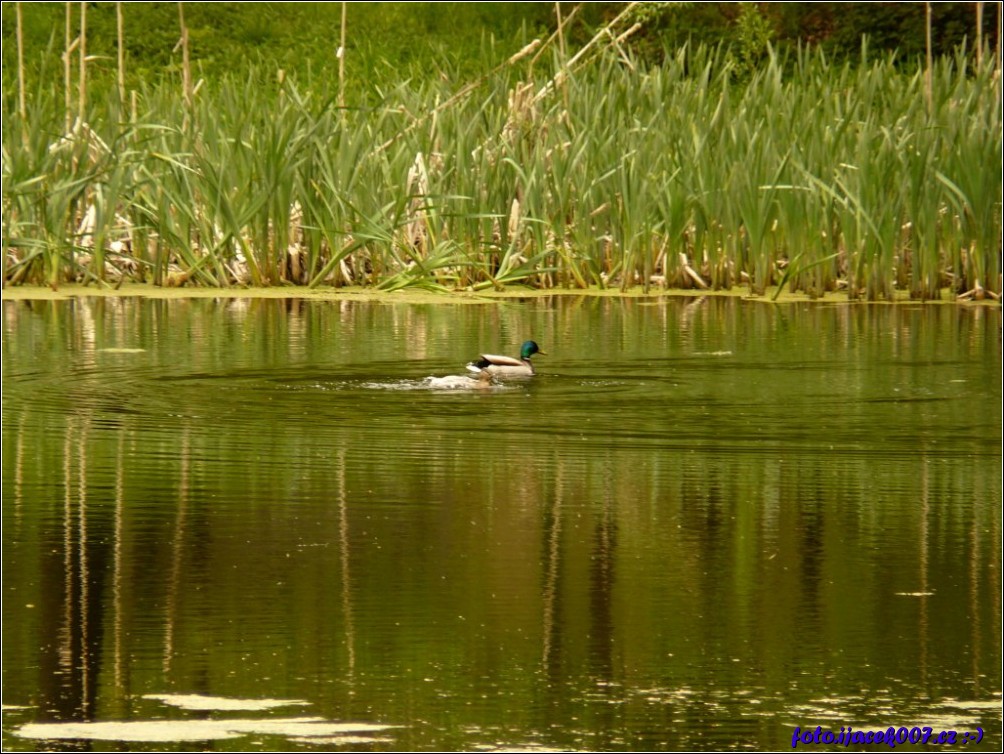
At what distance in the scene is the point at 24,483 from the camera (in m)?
7.35

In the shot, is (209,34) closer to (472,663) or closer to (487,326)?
(487,326)

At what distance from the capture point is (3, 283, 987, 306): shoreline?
14352 millimetres

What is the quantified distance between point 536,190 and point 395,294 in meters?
1.23

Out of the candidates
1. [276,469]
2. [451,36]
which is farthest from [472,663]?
[451,36]

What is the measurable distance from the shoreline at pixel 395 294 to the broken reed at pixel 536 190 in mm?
95

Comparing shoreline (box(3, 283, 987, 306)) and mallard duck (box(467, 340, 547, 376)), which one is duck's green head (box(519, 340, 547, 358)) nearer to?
mallard duck (box(467, 340, 547, 376))

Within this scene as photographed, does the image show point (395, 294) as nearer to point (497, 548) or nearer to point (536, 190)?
point (536, 190)

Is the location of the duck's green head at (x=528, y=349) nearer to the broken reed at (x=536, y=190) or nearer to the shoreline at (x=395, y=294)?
the shoreline at (x=395, y=294)

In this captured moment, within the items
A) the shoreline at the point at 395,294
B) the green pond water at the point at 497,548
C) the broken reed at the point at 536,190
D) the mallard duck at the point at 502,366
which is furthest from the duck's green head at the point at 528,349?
the broken reed at the point at 536,190

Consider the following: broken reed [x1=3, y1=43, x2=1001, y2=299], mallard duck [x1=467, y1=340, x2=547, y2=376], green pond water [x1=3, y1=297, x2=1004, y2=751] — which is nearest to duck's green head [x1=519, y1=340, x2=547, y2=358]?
green pond water [x1=3, y1=297, x2=1004, y2=751]

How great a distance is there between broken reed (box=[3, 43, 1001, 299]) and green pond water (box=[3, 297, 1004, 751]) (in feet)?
9.34

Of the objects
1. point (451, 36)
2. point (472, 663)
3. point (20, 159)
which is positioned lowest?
point (472, 663)

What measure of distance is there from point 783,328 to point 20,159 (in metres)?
5.25

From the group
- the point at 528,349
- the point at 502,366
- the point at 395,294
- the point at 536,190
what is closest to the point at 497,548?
the point at 502,366
